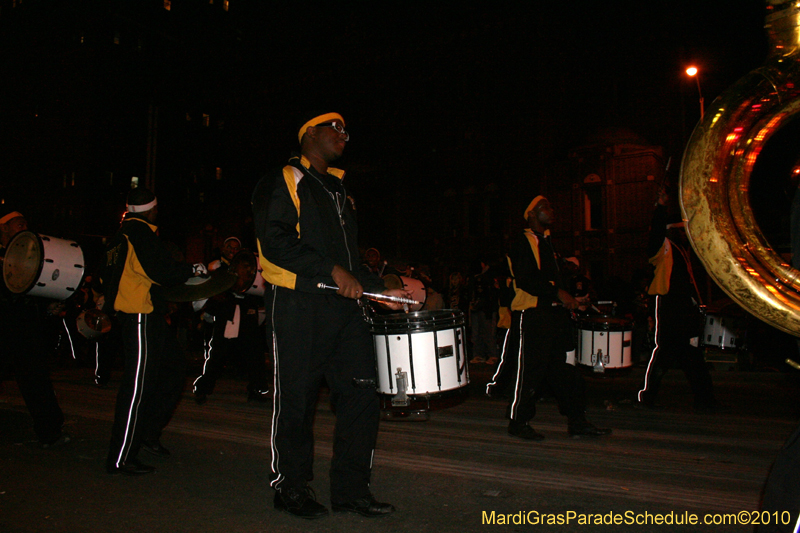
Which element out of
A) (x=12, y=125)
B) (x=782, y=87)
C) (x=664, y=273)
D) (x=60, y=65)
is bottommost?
(x=664, y=273)

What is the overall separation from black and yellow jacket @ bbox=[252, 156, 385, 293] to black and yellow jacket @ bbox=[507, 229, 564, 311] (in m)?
2.06

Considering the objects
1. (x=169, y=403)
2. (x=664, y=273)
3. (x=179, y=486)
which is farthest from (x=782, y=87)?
(x=664, y=273)

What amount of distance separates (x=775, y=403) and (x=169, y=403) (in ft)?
23.1

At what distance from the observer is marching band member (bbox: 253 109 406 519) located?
3453 millimetres

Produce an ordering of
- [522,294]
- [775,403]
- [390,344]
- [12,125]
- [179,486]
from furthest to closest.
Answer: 1. [12,125]
2. [775,403]
3. [522,294]
4. [390,344]
5. [179,486]

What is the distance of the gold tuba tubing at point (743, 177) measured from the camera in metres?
1.78

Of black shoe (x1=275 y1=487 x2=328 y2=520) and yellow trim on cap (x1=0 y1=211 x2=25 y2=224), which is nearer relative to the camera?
black shoe (x1=275 y1=487 x2=328 y2=520)

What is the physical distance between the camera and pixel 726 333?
8672 mm

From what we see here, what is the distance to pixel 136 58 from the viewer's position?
44.0 meters

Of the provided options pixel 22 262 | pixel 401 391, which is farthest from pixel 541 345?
pixel 22 262

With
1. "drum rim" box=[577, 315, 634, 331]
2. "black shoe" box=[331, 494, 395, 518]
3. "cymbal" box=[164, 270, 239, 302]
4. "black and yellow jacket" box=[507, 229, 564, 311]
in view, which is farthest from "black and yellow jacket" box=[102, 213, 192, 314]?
"drum rim" box=[577, 315, 634, 331]

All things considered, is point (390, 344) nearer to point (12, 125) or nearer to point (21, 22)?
point (12, 125)

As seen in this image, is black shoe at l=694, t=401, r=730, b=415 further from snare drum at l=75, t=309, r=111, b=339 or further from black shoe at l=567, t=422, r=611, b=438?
snare drum at l=75, t=309, r=111, b=339

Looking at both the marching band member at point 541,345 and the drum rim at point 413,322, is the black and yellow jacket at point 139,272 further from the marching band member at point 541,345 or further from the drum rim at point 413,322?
the marching band member at point 541,345
